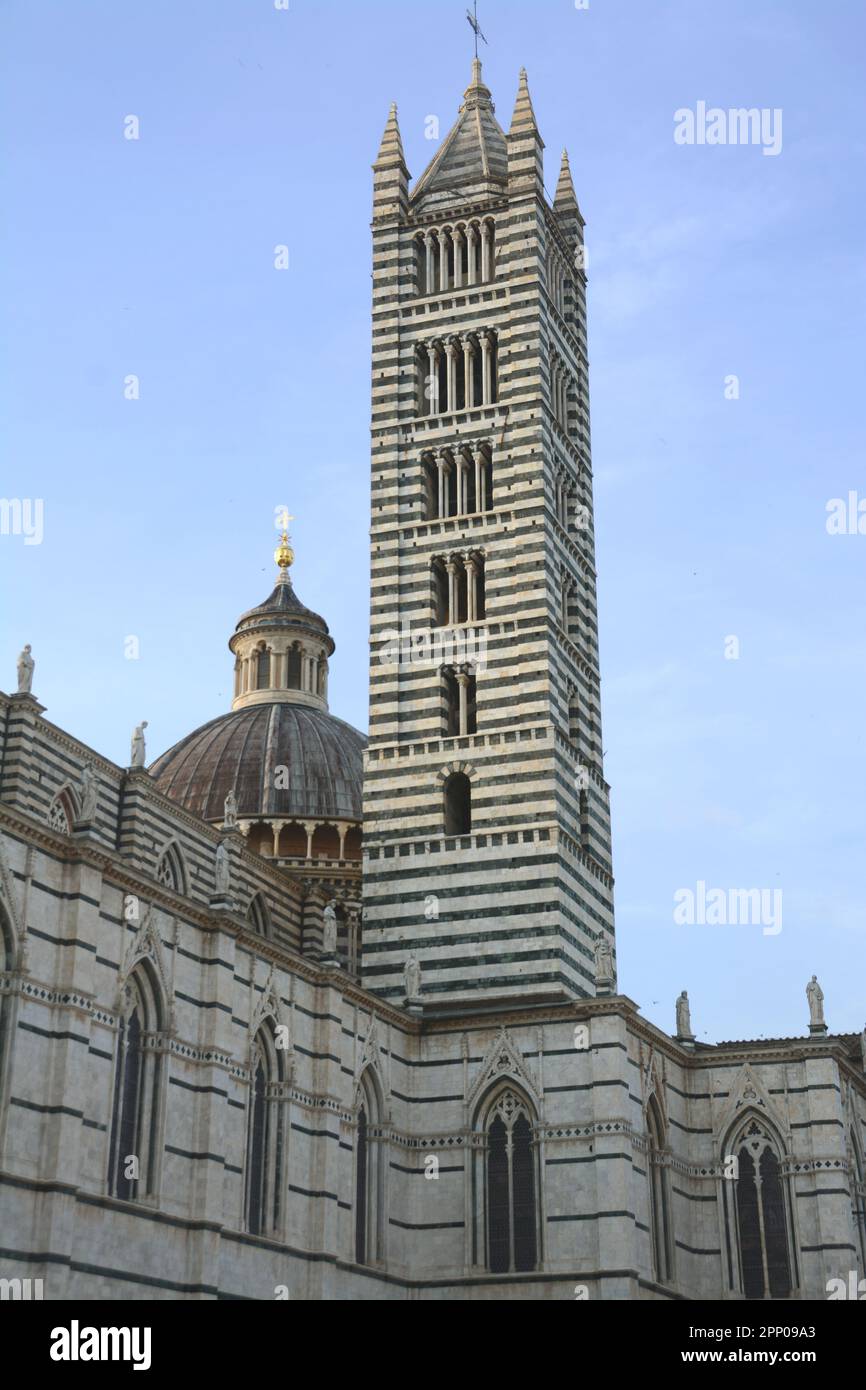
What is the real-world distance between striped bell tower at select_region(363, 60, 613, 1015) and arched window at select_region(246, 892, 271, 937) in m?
6.46

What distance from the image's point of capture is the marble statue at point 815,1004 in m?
39.2

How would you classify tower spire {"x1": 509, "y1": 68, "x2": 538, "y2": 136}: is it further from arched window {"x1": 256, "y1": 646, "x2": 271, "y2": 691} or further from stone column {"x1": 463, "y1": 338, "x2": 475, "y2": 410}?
arched window {"x1": 256, "y1": 646, "x2": 271, "y2": 691}

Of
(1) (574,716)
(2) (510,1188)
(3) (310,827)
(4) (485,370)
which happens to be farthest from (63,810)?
(4) (485,370)

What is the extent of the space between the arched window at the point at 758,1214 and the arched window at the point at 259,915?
13.3 metres

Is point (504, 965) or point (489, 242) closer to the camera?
point (504, 965)

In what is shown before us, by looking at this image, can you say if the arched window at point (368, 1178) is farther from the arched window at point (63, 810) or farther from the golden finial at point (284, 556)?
the golden finial at point (284, 556)

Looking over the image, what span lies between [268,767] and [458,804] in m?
12.4

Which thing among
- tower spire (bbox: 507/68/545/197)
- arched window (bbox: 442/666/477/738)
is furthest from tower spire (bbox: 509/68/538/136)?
arched window (bbox: 442/666/477/738)

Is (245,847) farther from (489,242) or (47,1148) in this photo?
(47,1148)

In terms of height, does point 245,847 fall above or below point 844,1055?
above

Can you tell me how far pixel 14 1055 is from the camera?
25.7 meters
